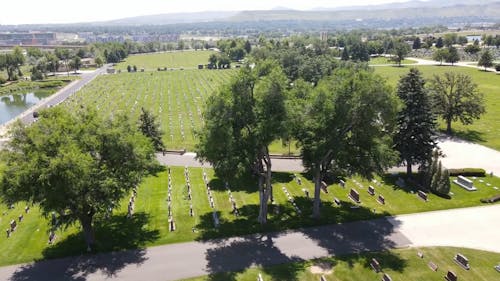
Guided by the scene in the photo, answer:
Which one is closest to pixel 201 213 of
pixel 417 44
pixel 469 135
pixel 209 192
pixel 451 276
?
pixel 209 192

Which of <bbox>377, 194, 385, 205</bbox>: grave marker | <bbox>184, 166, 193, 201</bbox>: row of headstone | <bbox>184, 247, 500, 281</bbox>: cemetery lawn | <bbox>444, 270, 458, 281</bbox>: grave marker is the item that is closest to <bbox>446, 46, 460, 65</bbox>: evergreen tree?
<bbox>377, 194, 385, 205</bbox>: grave marker

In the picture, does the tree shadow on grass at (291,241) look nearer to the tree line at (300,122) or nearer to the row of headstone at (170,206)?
the tree line at (300,122)

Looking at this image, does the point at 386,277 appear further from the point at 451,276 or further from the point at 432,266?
the point at 451,276

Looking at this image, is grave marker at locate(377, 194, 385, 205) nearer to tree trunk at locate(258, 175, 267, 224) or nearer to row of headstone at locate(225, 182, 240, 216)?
tree trunk at locate(258, 175, 267, 224)

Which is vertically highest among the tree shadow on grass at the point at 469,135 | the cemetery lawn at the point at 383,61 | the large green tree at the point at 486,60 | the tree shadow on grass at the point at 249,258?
the large green tree at the point at 486,60

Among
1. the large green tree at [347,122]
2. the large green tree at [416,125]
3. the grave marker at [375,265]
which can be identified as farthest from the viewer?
the large green tree at [416,125]

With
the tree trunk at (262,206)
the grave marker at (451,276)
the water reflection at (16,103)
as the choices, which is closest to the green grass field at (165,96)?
the water reflection at (16,103)
